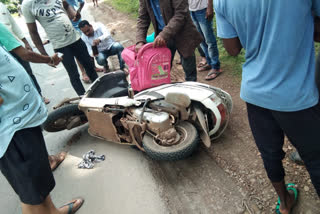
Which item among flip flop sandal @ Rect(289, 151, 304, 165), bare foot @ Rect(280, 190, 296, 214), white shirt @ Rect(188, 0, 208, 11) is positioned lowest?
flip flop sandal @ Rect(289, 151, 304, 165)

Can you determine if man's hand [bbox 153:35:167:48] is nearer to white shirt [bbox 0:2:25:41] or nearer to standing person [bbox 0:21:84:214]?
standing person [bbox 0:21:84:214]

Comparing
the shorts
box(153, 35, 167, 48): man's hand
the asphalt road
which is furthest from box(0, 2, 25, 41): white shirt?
the shorts

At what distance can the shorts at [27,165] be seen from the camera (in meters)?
1.76

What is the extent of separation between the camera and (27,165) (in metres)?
1.79

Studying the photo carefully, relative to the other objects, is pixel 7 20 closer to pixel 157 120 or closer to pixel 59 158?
pixel 59 158

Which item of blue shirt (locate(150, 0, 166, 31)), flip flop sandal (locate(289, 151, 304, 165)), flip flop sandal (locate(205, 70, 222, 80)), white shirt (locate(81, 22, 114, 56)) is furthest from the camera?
white shirt (locate(81, 22, 114, 56))

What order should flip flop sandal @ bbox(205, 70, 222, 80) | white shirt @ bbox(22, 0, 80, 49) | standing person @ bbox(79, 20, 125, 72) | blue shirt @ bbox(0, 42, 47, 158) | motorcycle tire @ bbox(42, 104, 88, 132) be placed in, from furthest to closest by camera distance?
standing person @ bbox(79, 20, 125, 72), flip flop sandal @ bbox(205, 70, 222, 80), white shirt @ bbox(22, 0, 80, 49), motorcycle tire @ bbox(42, 104, 88, 132), blue shirt @ bbox(0, 42, 47, 158)

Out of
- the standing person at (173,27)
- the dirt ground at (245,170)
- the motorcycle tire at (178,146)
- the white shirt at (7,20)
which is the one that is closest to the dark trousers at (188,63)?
the standing person at (173,27)

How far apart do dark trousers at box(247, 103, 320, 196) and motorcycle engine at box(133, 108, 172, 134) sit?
98 cm

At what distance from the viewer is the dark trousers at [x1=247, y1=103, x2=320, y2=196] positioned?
4.18 ft

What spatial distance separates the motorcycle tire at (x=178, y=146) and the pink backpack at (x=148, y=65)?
69cm

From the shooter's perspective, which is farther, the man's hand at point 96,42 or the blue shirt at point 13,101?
the man's hand at point 96,42

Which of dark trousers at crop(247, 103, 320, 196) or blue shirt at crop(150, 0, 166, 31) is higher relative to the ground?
blue shirt at crop(150, 0, 166, 31)

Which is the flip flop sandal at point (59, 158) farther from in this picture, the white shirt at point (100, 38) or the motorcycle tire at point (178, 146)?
the white shirt at point (100, 38)
